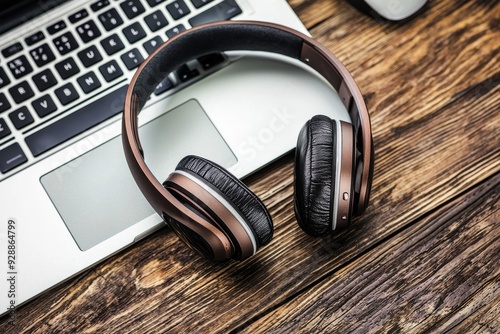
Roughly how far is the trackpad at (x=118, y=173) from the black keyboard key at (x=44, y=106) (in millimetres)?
60

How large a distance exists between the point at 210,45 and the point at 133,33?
0.09 meters

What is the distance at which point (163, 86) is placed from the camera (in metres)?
0.72

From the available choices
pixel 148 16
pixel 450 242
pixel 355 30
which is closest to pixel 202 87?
pixel 148 16

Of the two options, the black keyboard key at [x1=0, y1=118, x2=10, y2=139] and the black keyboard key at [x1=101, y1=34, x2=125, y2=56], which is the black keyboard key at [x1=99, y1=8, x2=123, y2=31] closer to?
the black keyboard key at [x1=101, y1=34, x2=125, y2=56]

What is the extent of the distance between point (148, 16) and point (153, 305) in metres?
0.32

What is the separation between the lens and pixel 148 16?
727mm

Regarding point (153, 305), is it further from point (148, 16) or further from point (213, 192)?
point (148, 16)

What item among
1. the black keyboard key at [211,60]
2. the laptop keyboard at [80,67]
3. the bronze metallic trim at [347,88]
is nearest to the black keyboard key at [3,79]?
the laptop keyboard at [80,67]

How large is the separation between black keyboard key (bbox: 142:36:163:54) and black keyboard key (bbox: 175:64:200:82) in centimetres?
4

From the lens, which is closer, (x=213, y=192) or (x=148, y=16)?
(x=213, y=192)

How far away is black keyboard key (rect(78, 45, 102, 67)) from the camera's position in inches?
28.0

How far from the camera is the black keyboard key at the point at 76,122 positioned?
690 mm

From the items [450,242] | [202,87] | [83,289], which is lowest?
[450,242]

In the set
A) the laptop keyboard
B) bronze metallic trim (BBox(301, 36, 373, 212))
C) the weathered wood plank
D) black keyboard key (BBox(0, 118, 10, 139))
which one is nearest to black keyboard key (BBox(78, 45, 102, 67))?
the laptop keyboard
